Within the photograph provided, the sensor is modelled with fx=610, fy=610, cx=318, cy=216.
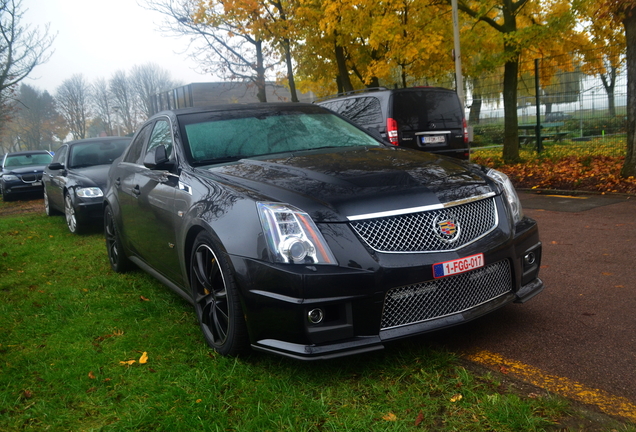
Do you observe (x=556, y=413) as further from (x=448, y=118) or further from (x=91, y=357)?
(x=448, y=118)

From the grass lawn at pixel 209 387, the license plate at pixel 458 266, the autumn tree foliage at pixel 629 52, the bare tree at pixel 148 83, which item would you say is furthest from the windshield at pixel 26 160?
the bare tree at pixel 148 83

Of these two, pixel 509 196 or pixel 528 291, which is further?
pixel 509 196

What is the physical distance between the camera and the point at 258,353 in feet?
12.2

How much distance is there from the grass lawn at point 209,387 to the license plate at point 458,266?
0.51 m

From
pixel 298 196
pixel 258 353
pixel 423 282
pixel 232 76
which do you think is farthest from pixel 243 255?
pixel 232 76

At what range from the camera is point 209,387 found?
10.8ft

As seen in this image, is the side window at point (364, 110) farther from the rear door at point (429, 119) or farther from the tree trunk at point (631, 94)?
the tree trunk at point (631, 94)

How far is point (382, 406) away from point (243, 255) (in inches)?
42.3

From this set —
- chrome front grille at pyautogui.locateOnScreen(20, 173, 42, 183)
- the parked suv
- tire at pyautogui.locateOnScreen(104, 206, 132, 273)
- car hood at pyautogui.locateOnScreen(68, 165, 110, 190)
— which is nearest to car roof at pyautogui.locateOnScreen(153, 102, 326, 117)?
tire at pyautogui.locateOnScreen(104, 206, 132, 273)

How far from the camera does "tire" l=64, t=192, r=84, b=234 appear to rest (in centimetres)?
956

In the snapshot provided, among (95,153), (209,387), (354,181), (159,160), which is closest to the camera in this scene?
(209,387)

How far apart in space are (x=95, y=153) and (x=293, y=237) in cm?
878

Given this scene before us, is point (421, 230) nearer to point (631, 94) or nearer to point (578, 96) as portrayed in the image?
point (631, 94)

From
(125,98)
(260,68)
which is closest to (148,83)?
(125,98)
